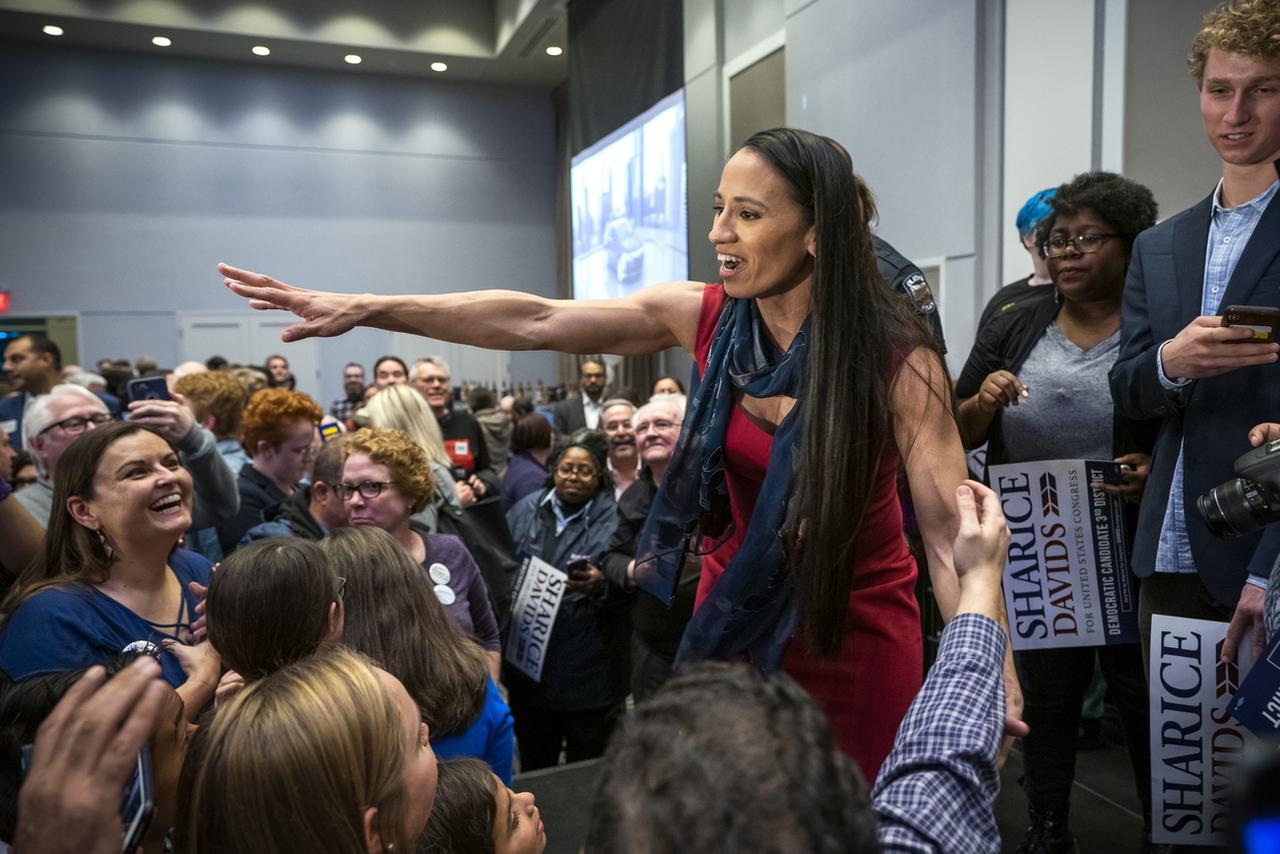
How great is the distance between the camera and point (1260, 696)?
1.37m

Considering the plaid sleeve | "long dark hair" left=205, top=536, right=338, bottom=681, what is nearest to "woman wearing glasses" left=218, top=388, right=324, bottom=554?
"long dark hair" left=205, top=536, right=338, bottom=681

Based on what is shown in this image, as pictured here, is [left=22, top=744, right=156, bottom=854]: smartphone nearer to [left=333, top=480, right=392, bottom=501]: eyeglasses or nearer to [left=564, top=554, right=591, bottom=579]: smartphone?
[left=333, top=480, right=392, bottom=501]: eyeglasses

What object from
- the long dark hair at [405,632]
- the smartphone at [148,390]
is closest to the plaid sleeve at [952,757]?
the long dark hair at [405,632]

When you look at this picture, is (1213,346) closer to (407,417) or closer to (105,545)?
(105,545)

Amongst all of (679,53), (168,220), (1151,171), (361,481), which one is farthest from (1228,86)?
(168,220)

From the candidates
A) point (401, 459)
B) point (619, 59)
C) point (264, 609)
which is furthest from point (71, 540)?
point (619, 59)

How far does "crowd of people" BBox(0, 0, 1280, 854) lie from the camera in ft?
2.50

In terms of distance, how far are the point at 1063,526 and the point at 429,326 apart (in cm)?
154

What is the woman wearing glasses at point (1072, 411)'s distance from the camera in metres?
2.18

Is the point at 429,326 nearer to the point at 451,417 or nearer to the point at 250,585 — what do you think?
the point at 250,585

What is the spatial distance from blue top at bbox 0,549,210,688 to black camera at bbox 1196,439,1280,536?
1916 millimetres

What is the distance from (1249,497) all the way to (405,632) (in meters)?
1.52

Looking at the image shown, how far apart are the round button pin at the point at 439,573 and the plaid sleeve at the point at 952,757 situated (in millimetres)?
1871

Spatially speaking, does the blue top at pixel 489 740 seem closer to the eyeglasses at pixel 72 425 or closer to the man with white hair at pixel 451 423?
the eyeglasses at pixel 72 425
